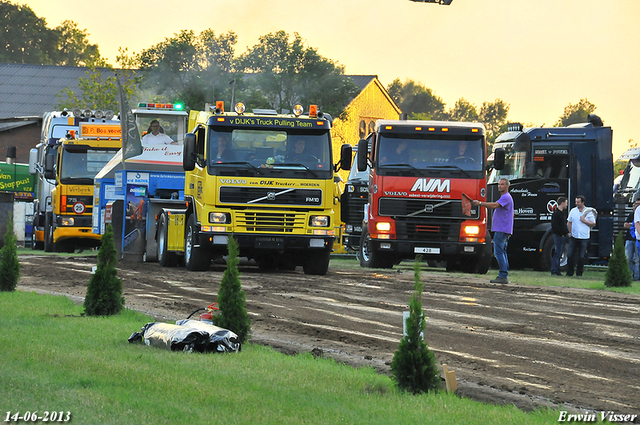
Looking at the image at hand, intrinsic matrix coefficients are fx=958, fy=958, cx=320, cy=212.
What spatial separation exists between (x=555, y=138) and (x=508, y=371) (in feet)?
56.2

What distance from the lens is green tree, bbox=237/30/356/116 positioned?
5278 centimetres

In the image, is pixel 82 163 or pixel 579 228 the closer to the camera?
pixel 579 228

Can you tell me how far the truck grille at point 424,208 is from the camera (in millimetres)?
20250

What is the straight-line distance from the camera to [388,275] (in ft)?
66.3

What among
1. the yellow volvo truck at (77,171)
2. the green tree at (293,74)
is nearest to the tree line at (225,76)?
the green tree at (293,74)

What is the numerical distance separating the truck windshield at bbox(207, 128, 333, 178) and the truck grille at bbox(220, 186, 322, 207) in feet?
1.19

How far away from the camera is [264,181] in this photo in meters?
18.5

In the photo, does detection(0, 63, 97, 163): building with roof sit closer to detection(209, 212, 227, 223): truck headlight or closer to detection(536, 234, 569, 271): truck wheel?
detection(536, 234, 569, 271): truck wheel

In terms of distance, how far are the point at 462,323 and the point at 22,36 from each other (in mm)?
110642

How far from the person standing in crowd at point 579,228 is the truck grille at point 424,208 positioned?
9.63 feet

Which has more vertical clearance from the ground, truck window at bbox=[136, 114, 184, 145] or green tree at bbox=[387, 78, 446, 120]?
green tree at bbox=[387, 78, 446, 120]

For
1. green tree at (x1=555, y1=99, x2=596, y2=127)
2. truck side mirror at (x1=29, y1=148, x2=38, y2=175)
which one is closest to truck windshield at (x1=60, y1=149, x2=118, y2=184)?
truck side mirror at (x1=29, y1=148, x2=38, y2=175)

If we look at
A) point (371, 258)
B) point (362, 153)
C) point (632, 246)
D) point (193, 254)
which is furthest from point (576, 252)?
point (193, 254)

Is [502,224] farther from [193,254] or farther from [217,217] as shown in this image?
[193,254]
